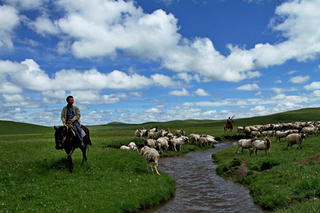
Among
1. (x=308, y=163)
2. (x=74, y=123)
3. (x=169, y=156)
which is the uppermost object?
(x=74, y=123)

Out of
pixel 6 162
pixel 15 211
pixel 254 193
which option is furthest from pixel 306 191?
pixel 6 162

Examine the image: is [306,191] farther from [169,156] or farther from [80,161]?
[169,156]

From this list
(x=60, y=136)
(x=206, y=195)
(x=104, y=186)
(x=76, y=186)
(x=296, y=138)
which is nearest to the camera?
(x=76, y=186)

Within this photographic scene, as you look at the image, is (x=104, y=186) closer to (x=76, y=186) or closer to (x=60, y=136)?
(x=76, y=186)

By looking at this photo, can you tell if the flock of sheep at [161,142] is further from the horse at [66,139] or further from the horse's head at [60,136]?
the horse's head at [60,136]

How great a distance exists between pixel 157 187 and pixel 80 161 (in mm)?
7099

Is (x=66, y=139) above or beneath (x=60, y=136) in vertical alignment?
beneath

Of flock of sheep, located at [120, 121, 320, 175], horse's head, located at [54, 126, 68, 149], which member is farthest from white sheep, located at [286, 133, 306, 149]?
horse's head, located at [54, 126, 68, 149]

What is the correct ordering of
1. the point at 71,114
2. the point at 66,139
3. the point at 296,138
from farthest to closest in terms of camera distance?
the point at 296,138, the point at 71,114, the point at 66,139

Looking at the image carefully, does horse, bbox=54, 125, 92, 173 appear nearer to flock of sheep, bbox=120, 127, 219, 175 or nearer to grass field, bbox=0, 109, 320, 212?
grass field, bbox=0, 109, 320, 212

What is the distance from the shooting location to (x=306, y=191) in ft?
36.1

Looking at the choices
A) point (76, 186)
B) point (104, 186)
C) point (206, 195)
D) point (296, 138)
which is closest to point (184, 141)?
point (296, 138)

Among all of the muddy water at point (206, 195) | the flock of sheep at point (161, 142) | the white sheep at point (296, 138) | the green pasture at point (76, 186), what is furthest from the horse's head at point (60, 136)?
the white sheep at point (296, 138)

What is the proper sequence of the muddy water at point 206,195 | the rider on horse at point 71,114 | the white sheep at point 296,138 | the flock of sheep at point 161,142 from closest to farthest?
the muddy water at point 206,195, the rider on horse at point 71,114, the flock of sheep at point 161,142, the white sheep at point 296,138
